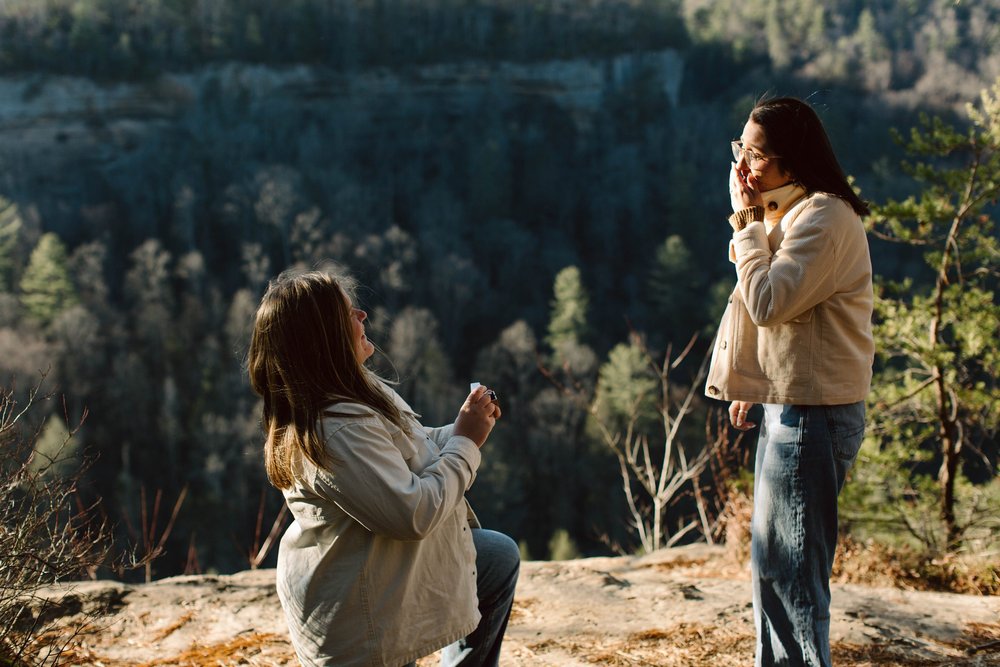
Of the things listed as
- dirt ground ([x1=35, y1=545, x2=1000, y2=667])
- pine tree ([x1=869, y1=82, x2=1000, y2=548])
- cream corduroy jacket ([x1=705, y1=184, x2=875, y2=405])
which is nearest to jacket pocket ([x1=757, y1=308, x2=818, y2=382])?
cream corduroy jacket ([x1=705, y1=184, x2=875, y2=405])

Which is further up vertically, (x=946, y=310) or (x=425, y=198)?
(x=946, y=310)

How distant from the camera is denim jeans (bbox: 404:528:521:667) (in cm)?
142

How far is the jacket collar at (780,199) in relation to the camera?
4.81 feet

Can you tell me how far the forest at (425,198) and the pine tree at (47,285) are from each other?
0.28ft

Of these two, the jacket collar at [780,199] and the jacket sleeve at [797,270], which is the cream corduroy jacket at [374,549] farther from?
the jacket collar at [780,199]

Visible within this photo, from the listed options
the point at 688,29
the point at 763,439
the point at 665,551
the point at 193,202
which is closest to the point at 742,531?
the point at 665,551

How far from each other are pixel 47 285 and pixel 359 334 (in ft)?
82.9

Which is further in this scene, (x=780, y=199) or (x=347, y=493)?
(x=780, y=199)

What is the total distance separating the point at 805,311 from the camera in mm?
1397

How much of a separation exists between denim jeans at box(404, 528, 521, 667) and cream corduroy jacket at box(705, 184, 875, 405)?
18.5 inches

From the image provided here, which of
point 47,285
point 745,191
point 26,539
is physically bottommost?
point 47,285

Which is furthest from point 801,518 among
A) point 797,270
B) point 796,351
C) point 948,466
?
point 948,466

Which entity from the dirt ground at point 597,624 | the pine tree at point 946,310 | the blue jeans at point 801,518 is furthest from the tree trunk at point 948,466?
the blue jeans at point 801,518

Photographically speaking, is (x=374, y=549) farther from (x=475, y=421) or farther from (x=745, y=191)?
(x=745, y=191)
